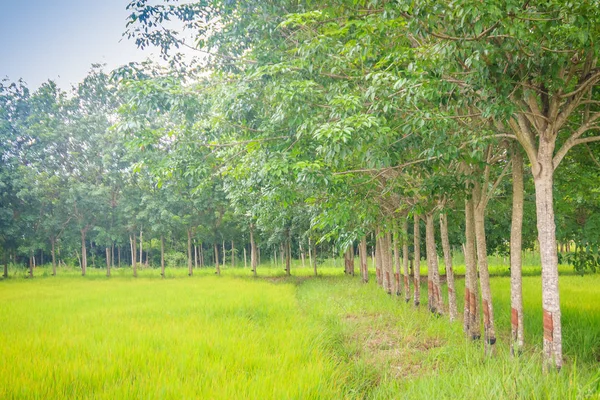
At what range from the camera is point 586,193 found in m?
8.55

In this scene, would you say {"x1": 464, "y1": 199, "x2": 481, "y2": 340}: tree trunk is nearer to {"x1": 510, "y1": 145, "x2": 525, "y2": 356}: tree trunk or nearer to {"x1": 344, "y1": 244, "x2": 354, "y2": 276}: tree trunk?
{"x1": 510, "y1": 145, "x2": 525, "y2": 356}: tree trunk

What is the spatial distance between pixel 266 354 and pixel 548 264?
443 centimetres

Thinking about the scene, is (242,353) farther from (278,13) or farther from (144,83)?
(278,13)

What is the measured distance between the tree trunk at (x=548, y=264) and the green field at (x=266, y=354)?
0.37 metres

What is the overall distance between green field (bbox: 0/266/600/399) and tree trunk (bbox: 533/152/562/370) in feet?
1.21

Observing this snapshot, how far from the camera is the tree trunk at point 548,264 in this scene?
5117 mm

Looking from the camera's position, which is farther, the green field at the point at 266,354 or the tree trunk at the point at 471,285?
the tree trunk at the point at 471,285

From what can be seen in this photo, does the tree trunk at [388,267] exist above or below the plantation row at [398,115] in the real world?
below

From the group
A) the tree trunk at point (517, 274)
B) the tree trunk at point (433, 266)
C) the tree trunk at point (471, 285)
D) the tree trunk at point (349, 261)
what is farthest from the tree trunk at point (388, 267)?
the tree trunk at point (349, 261)

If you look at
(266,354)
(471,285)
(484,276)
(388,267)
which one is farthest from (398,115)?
(388,267)

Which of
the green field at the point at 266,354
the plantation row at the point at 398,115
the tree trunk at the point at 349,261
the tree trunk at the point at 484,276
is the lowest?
the tree trunk at the point at 349,261

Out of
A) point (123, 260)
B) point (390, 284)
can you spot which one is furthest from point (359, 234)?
point (123, 260)

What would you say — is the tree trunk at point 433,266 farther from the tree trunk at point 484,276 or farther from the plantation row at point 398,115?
the tree trunk at point 484,276

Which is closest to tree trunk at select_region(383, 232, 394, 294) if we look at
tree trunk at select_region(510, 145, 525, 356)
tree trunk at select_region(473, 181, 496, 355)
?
tree trunk at select_region(473, 181, 496, 355)
